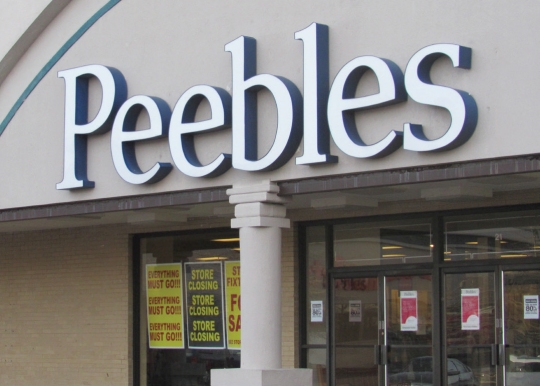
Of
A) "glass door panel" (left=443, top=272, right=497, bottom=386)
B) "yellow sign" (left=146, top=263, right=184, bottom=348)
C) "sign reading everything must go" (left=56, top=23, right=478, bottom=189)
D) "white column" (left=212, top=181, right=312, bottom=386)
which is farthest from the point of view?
"yellow sign" (left=146, top=263, right=184, bottom=348)

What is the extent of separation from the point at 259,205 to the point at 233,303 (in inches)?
145

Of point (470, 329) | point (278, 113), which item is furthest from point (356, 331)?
point (278, 113)

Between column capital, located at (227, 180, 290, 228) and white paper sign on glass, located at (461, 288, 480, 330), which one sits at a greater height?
column capital, located at (227, 180, 290, 228)

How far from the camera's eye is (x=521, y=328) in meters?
11.8

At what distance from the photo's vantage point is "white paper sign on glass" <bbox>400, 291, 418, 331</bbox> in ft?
41.7

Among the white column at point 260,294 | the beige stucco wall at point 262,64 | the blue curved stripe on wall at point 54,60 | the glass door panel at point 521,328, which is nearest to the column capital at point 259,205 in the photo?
the white column at point 260,294

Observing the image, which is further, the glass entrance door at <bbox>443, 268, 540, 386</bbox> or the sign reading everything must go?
the glass entrance door at <bbox>443, 268, 540, 386</bbox>

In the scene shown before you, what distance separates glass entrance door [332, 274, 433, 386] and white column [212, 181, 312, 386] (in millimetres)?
2116

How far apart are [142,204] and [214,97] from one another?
5.86ft

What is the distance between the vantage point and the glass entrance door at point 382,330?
12.7 m

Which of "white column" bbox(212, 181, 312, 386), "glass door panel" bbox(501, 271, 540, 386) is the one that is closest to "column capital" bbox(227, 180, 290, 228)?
"white column" bbox(212, 181, 312, 386)

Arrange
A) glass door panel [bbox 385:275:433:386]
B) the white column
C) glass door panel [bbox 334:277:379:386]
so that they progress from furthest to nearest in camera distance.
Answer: glass door panel [bbox 334:277:379:386]
glass door panel [bbox 385:275:433:386]
the white column

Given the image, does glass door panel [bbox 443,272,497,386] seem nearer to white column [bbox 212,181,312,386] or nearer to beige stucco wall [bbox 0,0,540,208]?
white column [bbox 212,181,312,386]

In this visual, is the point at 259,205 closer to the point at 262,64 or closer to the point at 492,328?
the point at 262,64
